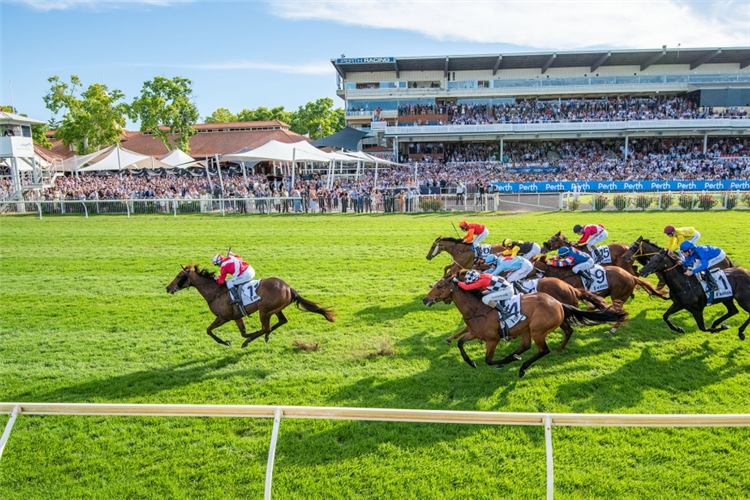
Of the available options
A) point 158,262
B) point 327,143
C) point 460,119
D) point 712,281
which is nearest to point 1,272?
point 158,262

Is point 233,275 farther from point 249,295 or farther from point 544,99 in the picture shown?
point 544,99

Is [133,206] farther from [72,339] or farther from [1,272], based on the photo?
[72,339]

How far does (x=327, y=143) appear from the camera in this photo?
3369 cm

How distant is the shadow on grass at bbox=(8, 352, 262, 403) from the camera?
18.6 feet

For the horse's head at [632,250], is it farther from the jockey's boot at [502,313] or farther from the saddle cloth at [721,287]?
the jockey's boot at [502,313]

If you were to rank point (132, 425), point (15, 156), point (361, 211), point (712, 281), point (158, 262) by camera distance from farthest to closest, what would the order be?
point (15, 156) → point (361, 211) → point (158, 262) → point (712, 281) → point (132, 425)

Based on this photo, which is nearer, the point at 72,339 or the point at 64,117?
the point at 72,339

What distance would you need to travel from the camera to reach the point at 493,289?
607cm

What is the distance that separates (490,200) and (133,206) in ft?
54.4

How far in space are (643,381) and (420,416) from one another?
403cm

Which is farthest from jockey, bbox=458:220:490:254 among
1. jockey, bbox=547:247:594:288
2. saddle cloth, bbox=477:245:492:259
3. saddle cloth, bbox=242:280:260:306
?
saddle cloth, bbox=242:280:260:306

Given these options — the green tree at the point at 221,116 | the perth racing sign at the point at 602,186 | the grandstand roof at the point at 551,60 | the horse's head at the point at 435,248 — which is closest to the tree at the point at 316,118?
the green tree at the point at 221,116

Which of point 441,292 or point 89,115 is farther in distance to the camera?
point 89,115

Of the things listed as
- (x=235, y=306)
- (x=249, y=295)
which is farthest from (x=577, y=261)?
(x=235, y=306)
